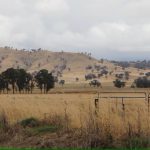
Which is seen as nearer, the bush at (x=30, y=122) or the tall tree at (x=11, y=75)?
the bush at (x=30, y=122)

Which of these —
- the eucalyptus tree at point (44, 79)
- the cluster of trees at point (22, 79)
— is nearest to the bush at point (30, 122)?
the cluster of trees at point (22, 79)

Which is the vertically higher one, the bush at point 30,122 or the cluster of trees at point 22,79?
the cluster of trees at point 22,79

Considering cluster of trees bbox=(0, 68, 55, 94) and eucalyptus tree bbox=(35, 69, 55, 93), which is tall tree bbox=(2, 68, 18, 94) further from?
eucalyptus tree bbox=(35, 69, 55, 93)

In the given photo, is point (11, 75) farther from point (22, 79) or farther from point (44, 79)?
point (44, 79)

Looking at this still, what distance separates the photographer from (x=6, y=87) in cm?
10131

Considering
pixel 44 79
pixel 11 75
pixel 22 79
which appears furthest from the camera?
pixel 44 79

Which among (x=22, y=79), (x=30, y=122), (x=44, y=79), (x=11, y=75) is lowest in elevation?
(x=30, y=122)

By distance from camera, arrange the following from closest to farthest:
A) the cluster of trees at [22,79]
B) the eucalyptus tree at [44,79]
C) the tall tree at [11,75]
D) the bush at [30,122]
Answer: the bush at [30,122] < the tall tree at [11,75] < the cluster of trees at [22,79] < the eucalyptus tree at [44,79]

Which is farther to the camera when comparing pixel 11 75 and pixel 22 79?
pixel 22 79

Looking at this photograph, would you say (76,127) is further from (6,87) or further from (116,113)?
(6,87)

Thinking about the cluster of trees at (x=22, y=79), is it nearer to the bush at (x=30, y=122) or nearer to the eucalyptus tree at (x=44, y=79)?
the eucalyptus tree at (x=44, y=79)

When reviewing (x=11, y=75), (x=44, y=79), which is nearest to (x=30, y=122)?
(x=11, y=75)

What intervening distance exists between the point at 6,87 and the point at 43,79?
26.7 feet

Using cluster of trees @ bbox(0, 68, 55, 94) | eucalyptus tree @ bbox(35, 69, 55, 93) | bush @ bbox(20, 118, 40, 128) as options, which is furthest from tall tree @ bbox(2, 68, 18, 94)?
bush @ bbox(20, 118, 40, 128)
